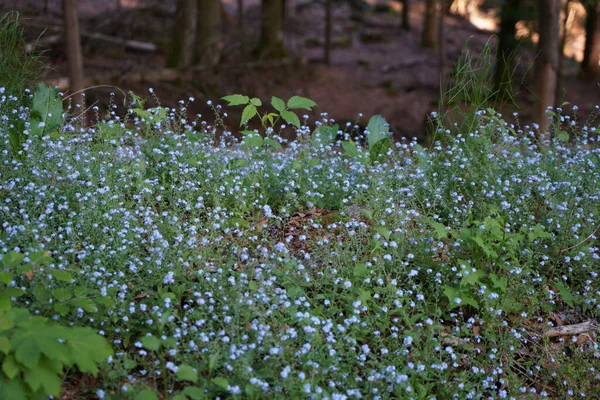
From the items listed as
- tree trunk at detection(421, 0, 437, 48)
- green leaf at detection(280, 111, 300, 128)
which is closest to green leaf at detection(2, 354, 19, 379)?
green leaf at detection(280, 111, 300, 128)

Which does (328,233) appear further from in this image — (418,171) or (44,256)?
(44,256)

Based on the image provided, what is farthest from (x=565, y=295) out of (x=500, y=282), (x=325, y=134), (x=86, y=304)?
(x=86, y=304)

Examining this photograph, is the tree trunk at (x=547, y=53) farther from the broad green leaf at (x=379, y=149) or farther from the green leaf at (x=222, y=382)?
the green leaf at (x=222, y=382)

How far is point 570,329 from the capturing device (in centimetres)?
432

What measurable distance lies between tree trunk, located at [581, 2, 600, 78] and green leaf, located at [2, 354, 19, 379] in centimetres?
1704

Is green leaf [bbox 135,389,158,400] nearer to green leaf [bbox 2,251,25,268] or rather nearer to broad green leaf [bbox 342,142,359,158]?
green leaf [bbox 2,251,25,268]

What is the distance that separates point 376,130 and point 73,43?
5.11 metres

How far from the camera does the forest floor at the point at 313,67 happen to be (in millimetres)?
13266

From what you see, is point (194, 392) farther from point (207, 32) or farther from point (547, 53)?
point (207, 32)

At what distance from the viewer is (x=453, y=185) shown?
5102mm

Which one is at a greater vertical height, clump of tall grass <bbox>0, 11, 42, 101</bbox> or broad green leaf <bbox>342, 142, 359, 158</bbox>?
clump of tall grass <bbox>0, 11, 42, 101</bbox>

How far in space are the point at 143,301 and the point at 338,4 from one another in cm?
2322

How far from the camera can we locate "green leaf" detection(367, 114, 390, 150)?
5758mm

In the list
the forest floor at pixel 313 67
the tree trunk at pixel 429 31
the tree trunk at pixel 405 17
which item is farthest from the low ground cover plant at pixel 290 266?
the tree trunk at pixel 405 17
